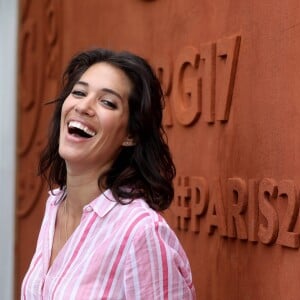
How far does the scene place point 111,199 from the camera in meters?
2.12

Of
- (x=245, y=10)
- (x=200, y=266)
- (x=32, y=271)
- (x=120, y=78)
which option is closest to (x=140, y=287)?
(x=32, y=271)

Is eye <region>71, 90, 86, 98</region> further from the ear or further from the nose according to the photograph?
the ear

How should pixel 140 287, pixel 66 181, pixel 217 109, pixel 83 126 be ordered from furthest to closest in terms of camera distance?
pixel 217 109 < pixel 66 181 < pixel 83 126 < pixel 140 287

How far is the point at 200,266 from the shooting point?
2693 mm

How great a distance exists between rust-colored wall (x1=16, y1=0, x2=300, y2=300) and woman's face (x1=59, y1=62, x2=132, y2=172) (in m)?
0.43

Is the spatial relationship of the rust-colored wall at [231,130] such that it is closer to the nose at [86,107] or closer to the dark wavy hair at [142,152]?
the dark wavy hair at [142,152]

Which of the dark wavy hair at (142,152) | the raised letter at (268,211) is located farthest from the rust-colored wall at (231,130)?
the dark wavy hair at (142,152)

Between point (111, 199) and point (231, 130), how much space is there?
57cm

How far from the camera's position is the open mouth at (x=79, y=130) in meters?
2.17

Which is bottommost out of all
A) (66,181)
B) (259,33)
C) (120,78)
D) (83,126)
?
(66,181)

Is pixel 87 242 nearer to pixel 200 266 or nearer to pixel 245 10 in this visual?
pixel 200 266

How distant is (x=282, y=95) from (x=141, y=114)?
1.35 feet

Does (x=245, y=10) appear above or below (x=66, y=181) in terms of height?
above

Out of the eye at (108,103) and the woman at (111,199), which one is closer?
the woman at (111,199)
